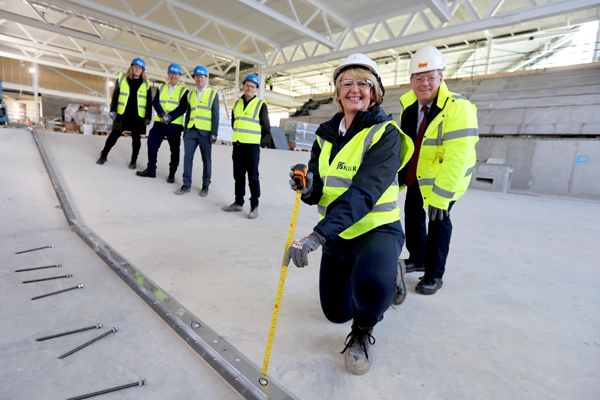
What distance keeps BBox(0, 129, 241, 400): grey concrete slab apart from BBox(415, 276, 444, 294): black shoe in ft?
5.06

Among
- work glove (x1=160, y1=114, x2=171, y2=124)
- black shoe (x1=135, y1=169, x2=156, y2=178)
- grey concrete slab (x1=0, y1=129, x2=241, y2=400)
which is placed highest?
work glove (x1=160, y1=114, x2=171, y2=124)

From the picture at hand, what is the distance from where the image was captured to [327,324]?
1.82 meters

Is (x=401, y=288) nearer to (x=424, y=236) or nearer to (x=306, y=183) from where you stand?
(x=424, y=236)

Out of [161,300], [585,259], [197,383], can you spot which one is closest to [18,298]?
[161,300]

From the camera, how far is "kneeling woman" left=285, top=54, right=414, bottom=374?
1.41 m

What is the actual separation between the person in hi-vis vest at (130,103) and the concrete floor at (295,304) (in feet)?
2.44

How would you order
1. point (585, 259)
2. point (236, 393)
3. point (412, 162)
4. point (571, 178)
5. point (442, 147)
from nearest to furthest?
point (236, 393) < point (442, 147) < point (412, 162) < point (585, 259) < point (571, 178)

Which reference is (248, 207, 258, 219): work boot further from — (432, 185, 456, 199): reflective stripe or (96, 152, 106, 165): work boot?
(432, 185, 456, 199): reflective stripe

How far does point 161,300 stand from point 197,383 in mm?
765

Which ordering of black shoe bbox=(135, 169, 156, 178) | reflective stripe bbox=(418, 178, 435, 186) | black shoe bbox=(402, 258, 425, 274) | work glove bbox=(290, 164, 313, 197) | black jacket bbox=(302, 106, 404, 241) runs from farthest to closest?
black shoe bbox=(135, 169, 156, 178) < black shoe bbox=(402, 258, 425, 274) < reflective stripe bbox=(418, 178, 435, 186) < work glove bbox=(290, 164, 313, 197) < black jacket bbox=(302, 106, 404, 241)

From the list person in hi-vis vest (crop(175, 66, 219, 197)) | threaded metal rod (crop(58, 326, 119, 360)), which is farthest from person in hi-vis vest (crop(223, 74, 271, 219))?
threaded metal rod (crop(58, 326, 119, 360))

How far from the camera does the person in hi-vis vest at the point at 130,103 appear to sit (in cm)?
467

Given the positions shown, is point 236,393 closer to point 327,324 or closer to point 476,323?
point 327,324

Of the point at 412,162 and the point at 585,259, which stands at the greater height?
the point at 412,162
